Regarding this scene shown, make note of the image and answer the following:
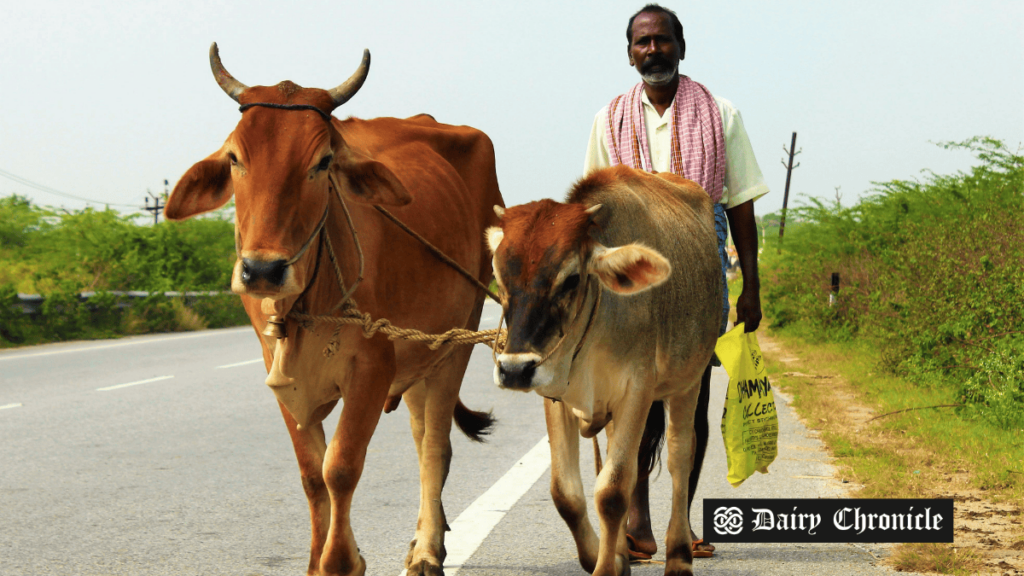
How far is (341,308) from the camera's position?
12.7ft

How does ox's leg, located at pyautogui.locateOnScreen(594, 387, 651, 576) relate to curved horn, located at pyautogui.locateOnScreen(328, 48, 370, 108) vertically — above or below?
below

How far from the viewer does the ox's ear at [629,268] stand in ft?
11.3

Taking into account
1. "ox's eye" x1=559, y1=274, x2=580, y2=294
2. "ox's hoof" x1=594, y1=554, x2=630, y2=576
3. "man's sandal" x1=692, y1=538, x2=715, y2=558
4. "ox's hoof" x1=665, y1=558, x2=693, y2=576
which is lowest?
"man's sandal" x1=692, y1=538, x2=715, y2=558

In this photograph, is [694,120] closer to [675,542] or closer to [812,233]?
[675,542]

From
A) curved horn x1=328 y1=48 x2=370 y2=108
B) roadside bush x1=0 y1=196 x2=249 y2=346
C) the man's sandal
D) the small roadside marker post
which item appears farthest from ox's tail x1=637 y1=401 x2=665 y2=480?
roadside bush x1=0 y1=196 x2=249 y2=346

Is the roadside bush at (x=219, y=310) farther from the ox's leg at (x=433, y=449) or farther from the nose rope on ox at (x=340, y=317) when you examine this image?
the nose rope on ox at (x=340, y=317)

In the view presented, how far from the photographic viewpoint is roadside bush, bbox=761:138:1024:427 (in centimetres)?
896

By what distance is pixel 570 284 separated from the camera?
3.55 metres

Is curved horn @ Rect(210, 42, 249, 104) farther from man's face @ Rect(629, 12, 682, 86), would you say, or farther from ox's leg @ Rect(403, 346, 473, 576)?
man's face @ Rect(629, 12, 682, 86)

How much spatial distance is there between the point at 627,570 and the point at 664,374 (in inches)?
31.4

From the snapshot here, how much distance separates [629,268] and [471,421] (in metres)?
2.76

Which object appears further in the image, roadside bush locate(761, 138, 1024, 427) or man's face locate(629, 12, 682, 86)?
roadside bush locate(761, 138, 1024, 427)

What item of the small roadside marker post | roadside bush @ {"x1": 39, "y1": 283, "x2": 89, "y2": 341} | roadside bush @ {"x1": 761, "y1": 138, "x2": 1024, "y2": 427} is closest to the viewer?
roadside bush @ {"x1": 761, "y1": 138, "x2": 1024, "y2": 427}

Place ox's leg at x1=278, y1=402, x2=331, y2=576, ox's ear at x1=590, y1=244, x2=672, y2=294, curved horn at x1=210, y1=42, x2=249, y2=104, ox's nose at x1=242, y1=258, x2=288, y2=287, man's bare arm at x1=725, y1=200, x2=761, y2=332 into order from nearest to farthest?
ox's nose at x1=242, y1=258, x2=288, y2=287 < ox's ear at x1=590, y1=244, x2=672, y2=294 < curved horn at x1=210, y1=42, x2=249, y2=104 < ox's leg at x1=278, y1=402, x2=331, y2=576 < man's bare arm at x1=725, y1=200, x2=761, y2=332
